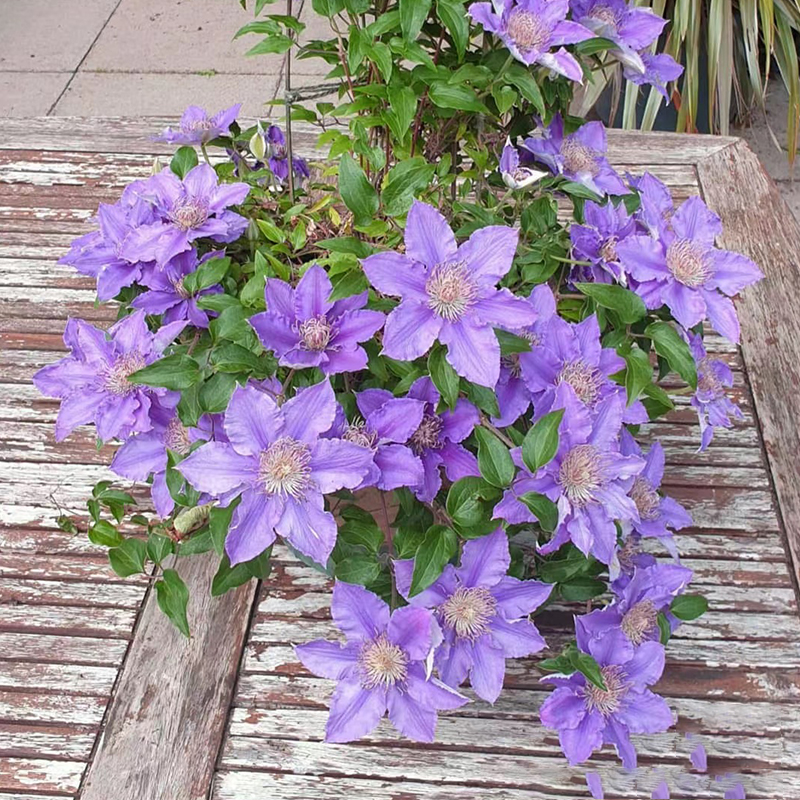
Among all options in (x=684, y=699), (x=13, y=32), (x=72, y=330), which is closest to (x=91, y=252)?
(x=72, y=330)

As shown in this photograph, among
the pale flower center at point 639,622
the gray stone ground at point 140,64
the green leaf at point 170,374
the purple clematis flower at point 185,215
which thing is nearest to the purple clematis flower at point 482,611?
the pale flower center at point 639,622

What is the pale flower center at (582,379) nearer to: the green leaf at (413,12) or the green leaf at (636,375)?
the green leaf at (636,375)

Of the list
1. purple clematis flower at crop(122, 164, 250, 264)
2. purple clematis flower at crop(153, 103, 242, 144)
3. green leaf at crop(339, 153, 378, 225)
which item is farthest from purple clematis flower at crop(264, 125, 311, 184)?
green leaf at crop(339, 153, 378, 225)

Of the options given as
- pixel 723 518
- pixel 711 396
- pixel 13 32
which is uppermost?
pixel 711 396

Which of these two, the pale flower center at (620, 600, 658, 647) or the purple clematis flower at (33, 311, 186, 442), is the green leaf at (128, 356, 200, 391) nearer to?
the purple clematis flower at (33, 311, 186, 442)

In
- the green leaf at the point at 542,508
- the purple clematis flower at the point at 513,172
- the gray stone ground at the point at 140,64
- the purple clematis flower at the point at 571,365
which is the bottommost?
the gray stone ground at the point at 140,64

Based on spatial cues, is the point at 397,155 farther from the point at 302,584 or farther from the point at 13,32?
the point at 13,32

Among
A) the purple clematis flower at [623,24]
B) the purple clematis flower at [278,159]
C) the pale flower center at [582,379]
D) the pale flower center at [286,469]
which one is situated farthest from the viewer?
the purple clematis flower at [278,159]
